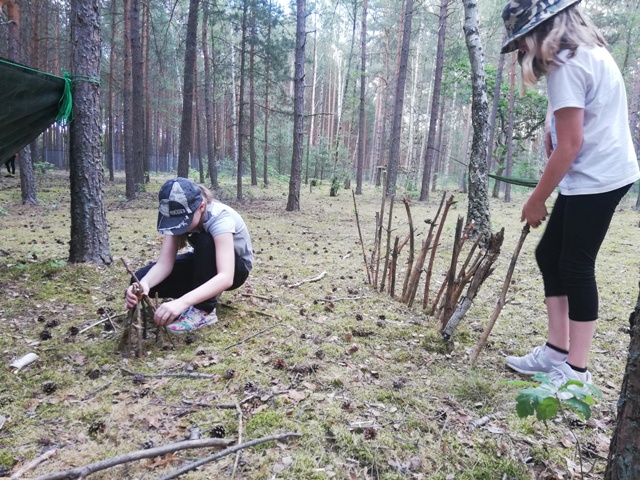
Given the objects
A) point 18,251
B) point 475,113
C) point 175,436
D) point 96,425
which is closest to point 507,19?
point 175,436

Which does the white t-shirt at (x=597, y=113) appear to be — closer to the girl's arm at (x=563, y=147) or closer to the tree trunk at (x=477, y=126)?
the girl's arm at (x=563, y=147)

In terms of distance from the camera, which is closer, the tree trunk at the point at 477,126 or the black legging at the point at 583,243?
the black legging at the point at 583,243

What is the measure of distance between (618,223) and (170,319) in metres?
10.3

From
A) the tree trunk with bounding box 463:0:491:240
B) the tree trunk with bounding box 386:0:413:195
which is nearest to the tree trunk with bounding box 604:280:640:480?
the tree trunk with bounding box 463:0:491:240

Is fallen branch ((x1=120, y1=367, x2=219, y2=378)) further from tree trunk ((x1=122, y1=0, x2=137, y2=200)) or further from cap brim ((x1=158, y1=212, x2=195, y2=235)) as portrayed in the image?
tree trunk ((x1=122, y1=0, x2=137, y2=200))

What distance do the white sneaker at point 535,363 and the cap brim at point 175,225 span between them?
195 cm

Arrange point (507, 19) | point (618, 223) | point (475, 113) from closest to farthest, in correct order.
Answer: point (507, 19)
point (475, 113)
point (618, 223)

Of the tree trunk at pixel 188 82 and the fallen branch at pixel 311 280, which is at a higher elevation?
the tree trunk at pixel 188 82

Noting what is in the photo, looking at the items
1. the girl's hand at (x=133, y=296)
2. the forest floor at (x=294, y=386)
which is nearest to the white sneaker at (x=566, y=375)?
the forest floor at (x=294, y=386)

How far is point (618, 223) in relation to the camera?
9.04 metres

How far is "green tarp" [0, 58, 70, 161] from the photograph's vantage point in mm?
2604

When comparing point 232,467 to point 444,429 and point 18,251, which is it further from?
point 18,251

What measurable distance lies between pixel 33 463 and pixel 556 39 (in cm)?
256

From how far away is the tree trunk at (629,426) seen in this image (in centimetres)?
90
